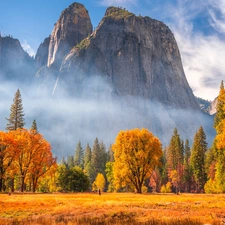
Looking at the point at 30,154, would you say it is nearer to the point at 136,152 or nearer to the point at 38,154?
the point at 38,154

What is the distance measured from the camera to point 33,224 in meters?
14.7

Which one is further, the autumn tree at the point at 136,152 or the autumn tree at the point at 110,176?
the autumn tree at the point at 110,176

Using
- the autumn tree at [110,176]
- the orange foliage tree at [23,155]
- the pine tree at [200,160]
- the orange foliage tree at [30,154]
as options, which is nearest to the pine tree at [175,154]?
the pine tree at [200,160]

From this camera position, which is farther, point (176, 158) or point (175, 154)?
point (175, 154)

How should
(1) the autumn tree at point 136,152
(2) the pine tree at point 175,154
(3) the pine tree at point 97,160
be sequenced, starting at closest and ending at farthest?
(1) the autumn tree at point 136,152 → (2) the pine tree at point 175,154 → (3) the pine tree at point 97,160

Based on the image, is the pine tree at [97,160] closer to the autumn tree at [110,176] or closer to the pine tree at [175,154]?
the autumn tree at [110,176]

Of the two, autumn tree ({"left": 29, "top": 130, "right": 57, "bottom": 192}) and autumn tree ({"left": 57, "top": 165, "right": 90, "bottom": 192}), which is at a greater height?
autumn tree ({"left": 29, "top": 130, "right": 57, "bottom": 192})

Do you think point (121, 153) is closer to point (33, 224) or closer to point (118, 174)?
point (118, 174)

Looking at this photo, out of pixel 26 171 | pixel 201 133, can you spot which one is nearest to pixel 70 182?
pixel 26 171

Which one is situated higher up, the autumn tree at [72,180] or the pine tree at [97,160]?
the pine tree at [97,160]

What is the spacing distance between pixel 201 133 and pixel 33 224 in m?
67.7

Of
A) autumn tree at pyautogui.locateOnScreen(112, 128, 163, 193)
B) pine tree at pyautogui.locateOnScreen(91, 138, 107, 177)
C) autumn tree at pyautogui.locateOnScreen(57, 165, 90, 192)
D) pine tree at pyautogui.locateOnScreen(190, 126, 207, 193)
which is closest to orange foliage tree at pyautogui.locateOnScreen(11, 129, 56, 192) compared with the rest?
autumn tree at pyautogui.locateOnScreen(57, 165, 90, 192)

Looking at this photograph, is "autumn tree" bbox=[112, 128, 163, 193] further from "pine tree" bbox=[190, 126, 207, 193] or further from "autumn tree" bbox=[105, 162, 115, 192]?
"autumn tree" bbox=[105, 162, 115, 192]

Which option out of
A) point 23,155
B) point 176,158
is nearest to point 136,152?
point 23,155
